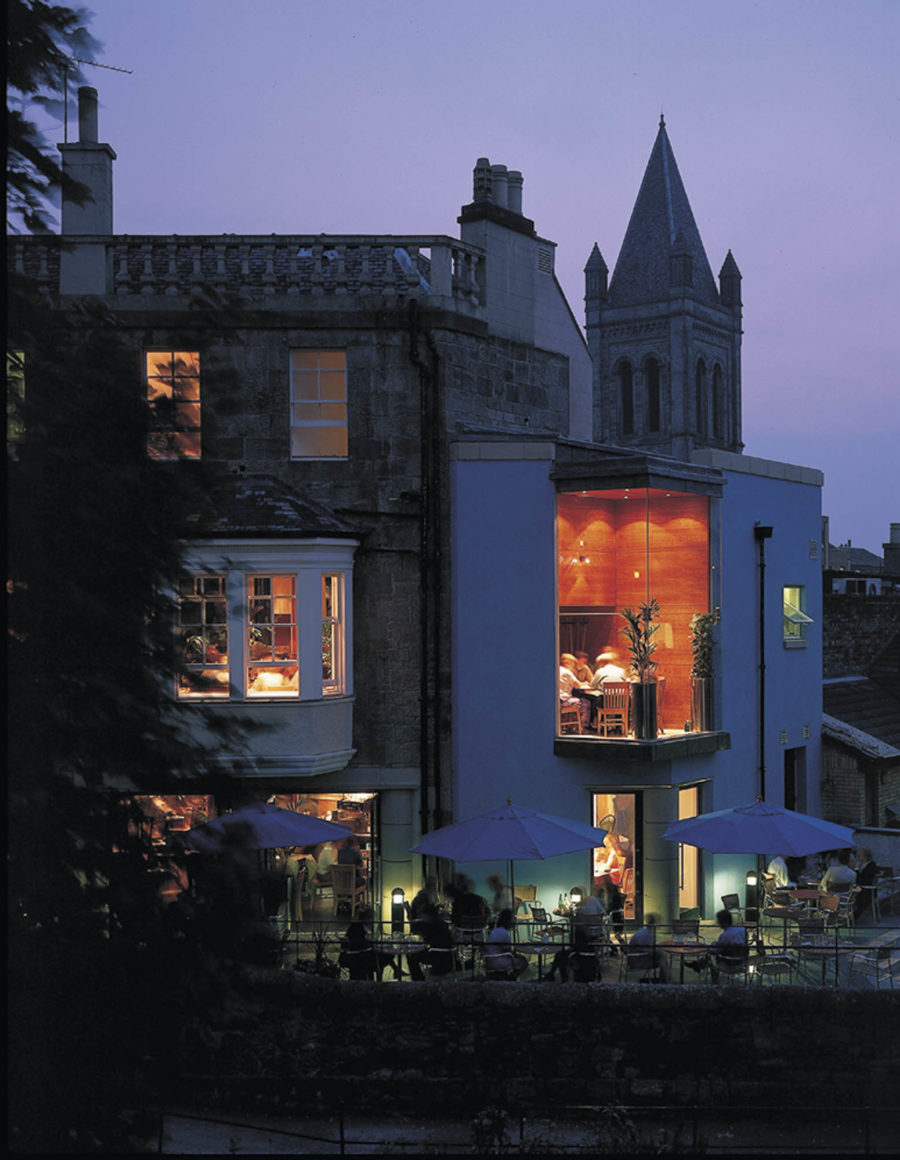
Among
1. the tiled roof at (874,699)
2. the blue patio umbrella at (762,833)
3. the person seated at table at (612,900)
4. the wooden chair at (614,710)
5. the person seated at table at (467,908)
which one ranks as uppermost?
the wooden chair at (614,710)

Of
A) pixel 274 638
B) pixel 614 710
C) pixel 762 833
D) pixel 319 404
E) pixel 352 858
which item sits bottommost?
pixel 352 858

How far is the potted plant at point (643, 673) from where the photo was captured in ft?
69.7

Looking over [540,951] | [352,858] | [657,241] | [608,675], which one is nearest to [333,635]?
[352,858]

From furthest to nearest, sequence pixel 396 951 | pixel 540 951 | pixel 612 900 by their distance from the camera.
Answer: pixel 612 900
pixel 396 951
pixel 540 951

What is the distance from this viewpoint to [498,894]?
787 inches

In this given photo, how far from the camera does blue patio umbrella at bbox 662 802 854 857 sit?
1747 cm

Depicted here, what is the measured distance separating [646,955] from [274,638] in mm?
7337

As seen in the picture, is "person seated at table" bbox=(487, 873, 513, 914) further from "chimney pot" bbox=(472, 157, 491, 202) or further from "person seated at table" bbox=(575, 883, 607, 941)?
"chimney pot" bbox=(472, 157, 491, 202)

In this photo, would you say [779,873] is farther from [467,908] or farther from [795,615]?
[467,908]

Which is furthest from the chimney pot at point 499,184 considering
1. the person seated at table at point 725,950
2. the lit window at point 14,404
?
the lit window at point 14,404

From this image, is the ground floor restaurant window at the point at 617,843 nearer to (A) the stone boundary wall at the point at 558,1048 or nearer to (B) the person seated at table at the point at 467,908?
(B) the person seated at table at the point at 467,908

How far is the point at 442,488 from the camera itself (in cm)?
2144

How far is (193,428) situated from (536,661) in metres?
12.2

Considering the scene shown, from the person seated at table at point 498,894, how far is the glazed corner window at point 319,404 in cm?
705
